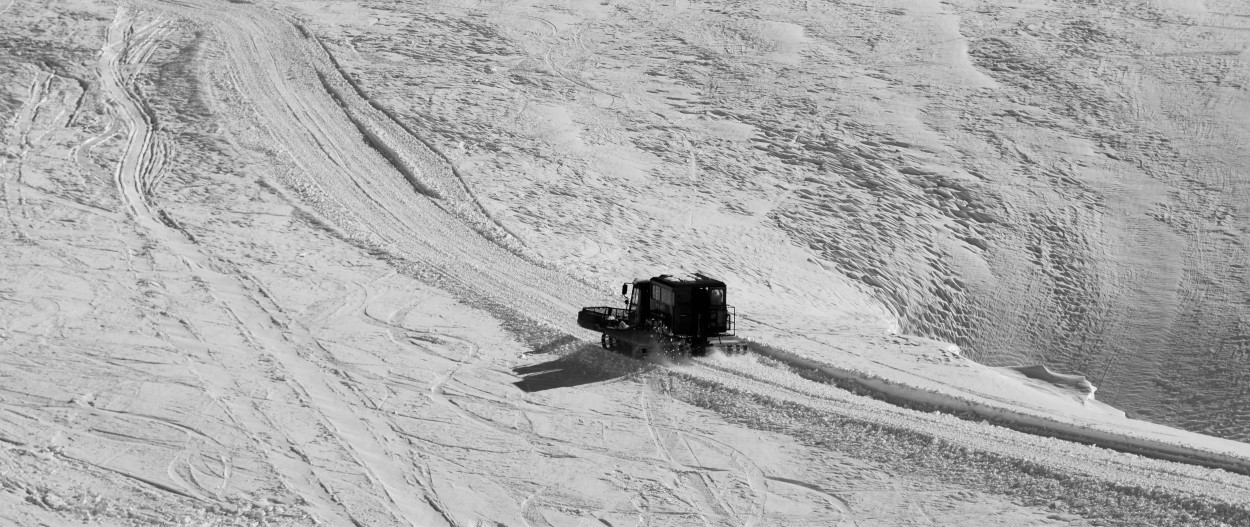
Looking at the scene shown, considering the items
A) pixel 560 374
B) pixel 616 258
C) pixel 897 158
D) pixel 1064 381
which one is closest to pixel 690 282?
pixel 560 374

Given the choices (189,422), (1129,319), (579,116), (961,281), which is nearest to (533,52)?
(579,116)

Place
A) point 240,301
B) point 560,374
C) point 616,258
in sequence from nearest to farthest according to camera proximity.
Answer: point 560,374 < point 240,301 < point 616,258

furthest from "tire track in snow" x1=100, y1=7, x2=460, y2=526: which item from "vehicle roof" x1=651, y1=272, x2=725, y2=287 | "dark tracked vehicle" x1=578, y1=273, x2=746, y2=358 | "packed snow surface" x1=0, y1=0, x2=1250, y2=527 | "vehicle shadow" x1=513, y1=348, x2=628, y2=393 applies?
"vehicle roof" x1=651, y1=272, x2=725, y2=287

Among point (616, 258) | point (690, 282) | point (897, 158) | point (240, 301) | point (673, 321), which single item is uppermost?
point (897, 158)

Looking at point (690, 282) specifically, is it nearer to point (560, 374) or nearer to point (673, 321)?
point (673, 321)

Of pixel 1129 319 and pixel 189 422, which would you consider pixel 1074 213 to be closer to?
pixel 1129 319

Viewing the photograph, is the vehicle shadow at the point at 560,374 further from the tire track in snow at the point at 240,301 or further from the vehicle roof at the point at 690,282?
the tire track in snow at the point at 240,301
